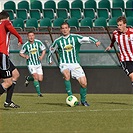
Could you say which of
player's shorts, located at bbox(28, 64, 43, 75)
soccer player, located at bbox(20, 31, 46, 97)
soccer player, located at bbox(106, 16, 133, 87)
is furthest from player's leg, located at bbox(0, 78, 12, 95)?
player's shorts, located at bbox(28, 64, 43, 75)

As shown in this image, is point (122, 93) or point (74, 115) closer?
point (74, 115)

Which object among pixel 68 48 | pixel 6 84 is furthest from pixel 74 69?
pixel 6 84

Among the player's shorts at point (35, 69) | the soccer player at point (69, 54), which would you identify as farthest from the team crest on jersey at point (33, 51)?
the soccer player at point (69, 54)

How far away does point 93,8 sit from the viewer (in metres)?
23.8

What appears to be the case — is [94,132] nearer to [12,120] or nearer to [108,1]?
[12,120]

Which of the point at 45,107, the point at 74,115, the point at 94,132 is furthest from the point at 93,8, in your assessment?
the point at 94,132

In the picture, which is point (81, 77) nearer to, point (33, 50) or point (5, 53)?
point (5, 53)

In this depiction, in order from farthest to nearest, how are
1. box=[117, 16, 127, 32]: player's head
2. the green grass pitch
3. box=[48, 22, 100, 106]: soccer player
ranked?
box=[48, 22, 100, 106]: soccer player < box=[117, 16, 127, 32]: player's head < the green grass pitch

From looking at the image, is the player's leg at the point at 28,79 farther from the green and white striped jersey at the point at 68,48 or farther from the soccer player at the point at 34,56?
the green and white striped jersey at the point at 68,48

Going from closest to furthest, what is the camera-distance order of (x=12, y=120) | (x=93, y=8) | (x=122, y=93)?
1. (x=12, y=120)
2. (x=122, y=93)
3. (x=93, y=8)

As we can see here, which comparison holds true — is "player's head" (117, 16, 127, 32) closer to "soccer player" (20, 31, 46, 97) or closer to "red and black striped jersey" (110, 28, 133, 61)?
"red and black striped jersey" (110, 28, 133, 61)

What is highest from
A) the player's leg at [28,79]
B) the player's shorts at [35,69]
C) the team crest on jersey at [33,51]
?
the team crest on jersey at [33,51]

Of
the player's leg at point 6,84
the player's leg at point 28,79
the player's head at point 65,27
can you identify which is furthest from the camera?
the player's leg at point 28,79

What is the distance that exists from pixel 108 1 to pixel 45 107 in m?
→ 11.6
